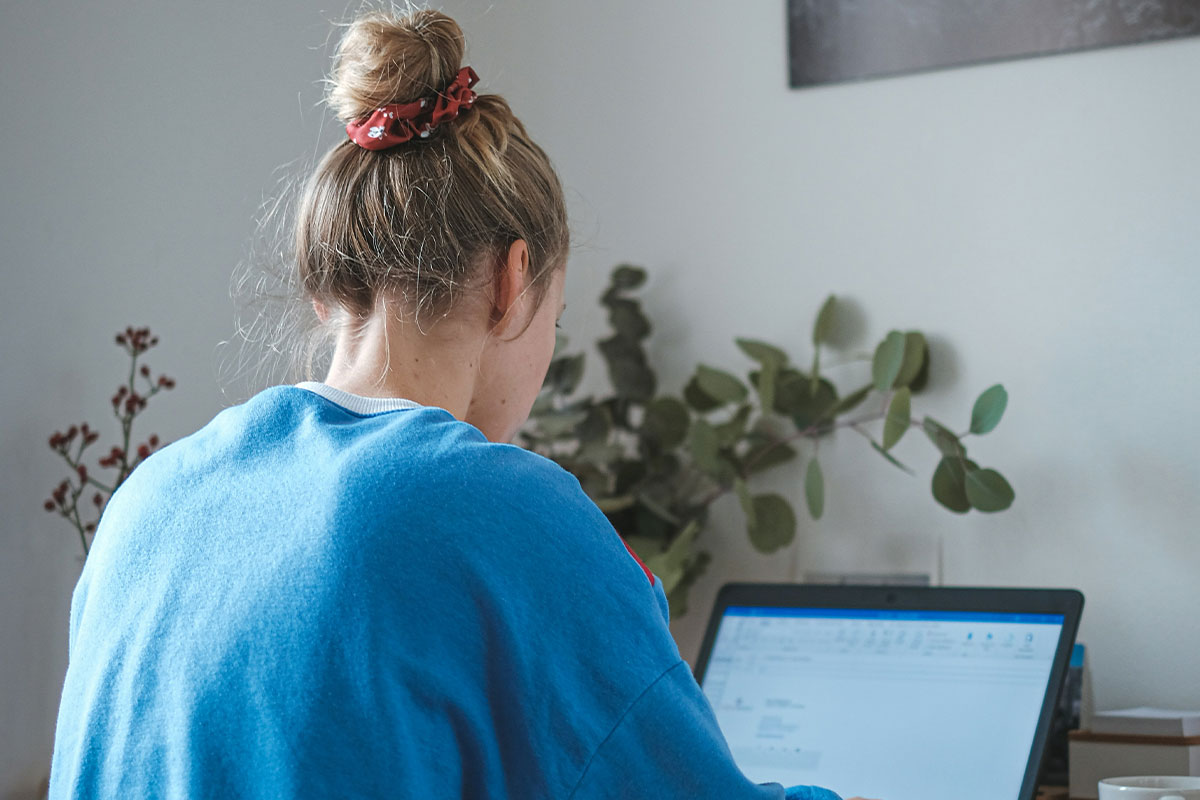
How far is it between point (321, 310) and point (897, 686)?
69 centimetres

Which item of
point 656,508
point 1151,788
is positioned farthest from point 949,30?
point 1151,788

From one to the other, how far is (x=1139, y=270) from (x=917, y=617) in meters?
0.47

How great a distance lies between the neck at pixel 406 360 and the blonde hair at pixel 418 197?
0.05 feet

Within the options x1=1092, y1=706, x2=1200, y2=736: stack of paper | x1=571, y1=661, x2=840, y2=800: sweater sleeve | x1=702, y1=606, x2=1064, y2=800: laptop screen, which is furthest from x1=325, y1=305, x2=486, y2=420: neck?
x1=1092, y1=706, x2=1200, y2=736: stack of paper

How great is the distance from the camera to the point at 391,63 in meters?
0.83

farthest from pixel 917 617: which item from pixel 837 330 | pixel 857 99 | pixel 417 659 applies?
pixel 417 659

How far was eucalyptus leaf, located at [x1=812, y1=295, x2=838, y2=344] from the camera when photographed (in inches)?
56.9

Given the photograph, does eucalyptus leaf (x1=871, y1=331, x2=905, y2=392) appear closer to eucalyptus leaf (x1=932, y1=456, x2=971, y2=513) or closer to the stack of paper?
eucalyptus leaf (x1=932, y1=456, x2=971, y2=513)

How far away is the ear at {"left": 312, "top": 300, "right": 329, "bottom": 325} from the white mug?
705 millimetres

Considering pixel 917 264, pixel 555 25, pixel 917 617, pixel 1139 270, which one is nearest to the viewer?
pixel 917 617

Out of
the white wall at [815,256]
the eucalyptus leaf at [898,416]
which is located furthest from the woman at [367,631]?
the eucalyptus leaf at [898,416]

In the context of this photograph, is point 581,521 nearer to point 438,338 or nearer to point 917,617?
point 438,338

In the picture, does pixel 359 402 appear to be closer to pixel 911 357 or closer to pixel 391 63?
pixel 391 63

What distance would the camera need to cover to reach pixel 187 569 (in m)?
0.66
